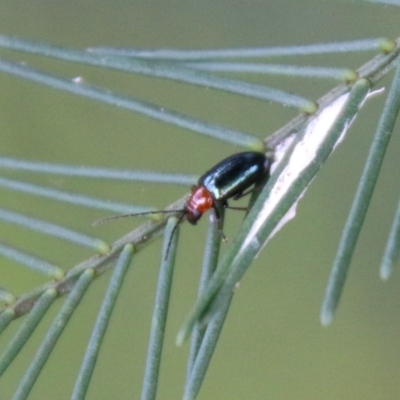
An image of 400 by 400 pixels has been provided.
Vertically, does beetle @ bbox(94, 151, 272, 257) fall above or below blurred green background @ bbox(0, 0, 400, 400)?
below

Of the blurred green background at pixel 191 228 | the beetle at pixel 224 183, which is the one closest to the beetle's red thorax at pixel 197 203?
the beetle at pixel 224 183

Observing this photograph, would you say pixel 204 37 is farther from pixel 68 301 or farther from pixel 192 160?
pixel 68 301

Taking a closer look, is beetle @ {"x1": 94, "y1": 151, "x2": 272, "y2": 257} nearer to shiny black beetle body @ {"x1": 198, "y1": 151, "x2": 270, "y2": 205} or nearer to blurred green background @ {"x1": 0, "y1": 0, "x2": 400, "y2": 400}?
shiny black beetle body @ {"x1": 198, "y1": 151, "x2": 270, "y2": 205}

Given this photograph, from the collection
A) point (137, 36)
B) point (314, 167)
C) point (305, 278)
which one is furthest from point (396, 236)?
point (137, 36)

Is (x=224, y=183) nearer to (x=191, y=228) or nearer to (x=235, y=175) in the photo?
(x=235, y=175)

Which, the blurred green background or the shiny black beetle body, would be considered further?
the blurred green background

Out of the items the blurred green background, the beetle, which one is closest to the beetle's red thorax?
the beetle

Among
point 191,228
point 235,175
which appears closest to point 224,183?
point 235,175
